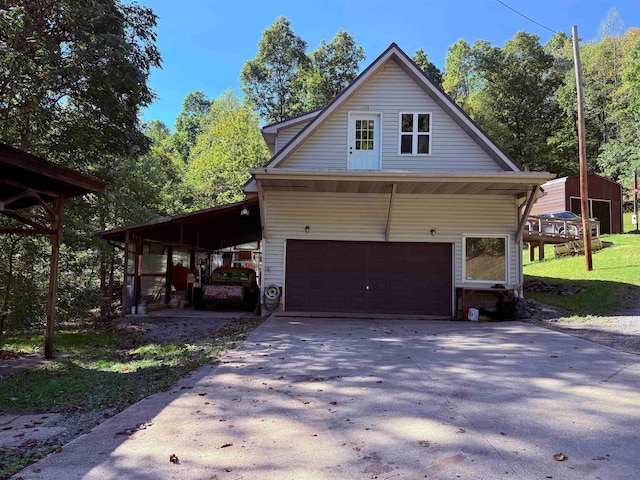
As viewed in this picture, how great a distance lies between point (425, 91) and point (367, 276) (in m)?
5.86

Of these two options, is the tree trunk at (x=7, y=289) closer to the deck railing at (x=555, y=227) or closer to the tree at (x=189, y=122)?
the deck railing at (x=555, y=227)

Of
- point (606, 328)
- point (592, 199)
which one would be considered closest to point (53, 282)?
point (606, 328)

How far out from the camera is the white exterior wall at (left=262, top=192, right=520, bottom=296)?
43.0 ft

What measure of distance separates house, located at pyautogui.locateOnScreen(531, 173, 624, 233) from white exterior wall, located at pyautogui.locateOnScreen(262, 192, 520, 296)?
1757 centimetres

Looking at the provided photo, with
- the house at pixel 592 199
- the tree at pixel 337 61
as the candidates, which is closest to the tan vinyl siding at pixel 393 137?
the house at pixel 592 199

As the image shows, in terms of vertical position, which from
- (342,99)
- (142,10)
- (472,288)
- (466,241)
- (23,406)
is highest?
(142,10)

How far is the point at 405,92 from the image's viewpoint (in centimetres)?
1348

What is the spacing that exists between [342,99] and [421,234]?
183 inches

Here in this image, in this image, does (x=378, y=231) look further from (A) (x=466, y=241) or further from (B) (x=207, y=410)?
(B) (x=207, y=410)

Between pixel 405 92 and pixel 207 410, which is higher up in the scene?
pixel 405 92

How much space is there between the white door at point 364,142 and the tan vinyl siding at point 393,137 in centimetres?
18

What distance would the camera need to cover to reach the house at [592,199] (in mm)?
27594

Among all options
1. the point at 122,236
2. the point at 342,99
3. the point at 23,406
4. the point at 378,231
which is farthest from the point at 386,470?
the point at 122,236

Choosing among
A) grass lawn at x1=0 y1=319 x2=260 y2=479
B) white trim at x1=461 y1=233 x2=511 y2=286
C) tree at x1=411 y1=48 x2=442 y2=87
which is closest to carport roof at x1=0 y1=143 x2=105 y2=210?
grass lawn at x1=0 y1=319 x2=260 y2=479
